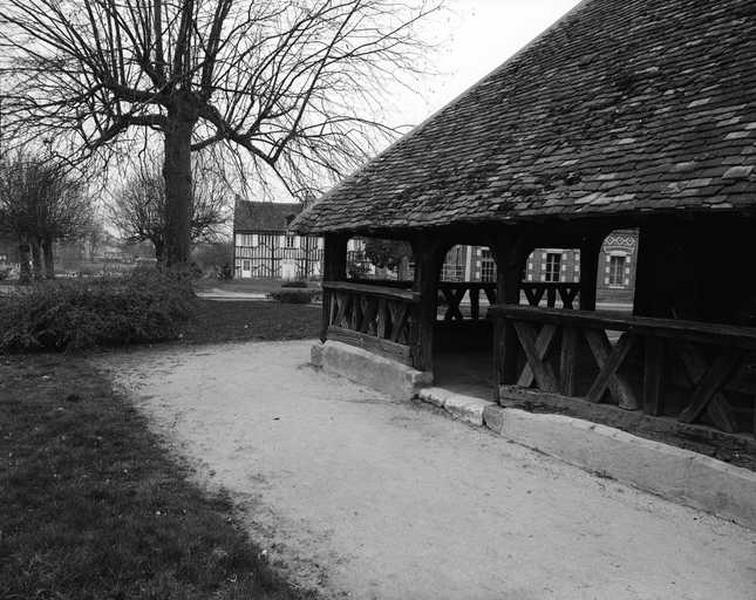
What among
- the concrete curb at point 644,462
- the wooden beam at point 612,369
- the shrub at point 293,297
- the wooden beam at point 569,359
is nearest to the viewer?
the concrete curb at point 644,462

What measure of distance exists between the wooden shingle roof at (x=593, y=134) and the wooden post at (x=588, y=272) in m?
2.92

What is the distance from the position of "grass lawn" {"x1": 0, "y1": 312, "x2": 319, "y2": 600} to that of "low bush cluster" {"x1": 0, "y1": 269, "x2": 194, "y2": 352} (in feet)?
14.8

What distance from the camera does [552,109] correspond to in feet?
23.6

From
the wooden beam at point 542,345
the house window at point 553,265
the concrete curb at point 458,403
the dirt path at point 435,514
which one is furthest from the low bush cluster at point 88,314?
→ the house window at point 553,265

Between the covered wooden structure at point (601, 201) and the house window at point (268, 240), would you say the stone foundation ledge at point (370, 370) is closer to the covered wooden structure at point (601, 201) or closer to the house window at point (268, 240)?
the covered wooden structure at point (601, 201)

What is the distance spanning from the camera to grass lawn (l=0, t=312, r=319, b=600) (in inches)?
124

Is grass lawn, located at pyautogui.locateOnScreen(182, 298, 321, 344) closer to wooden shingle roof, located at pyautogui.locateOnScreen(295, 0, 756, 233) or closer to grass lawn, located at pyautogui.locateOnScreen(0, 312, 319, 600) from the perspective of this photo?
wooden shingle roof, located at pyautogui.locateOnScreen(295, 0, 756, 233)

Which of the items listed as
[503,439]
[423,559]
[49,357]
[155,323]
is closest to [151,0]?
[155,323]

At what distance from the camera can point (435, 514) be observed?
4.34 metres

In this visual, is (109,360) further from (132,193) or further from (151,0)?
(132,193)

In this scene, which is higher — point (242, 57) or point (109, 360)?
point (242, 57)

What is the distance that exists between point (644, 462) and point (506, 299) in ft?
7.60

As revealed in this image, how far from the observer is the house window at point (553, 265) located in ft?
133

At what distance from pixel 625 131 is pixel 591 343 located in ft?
6.86
